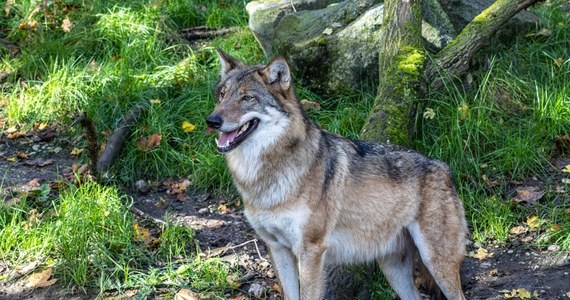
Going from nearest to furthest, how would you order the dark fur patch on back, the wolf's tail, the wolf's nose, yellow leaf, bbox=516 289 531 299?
the wolf's nose
the dark fur patch on back
the wolf's tail
yellow leaf, bbox=516 289 531 299

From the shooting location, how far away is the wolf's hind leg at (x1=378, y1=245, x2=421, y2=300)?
18.3 ft

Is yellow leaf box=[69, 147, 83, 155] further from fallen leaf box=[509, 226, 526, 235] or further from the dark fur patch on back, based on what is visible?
fallen leaf box=[509, 226, 526, 235]

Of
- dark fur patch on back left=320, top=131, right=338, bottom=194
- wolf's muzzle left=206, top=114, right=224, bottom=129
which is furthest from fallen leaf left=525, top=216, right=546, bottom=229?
wolf's muzzle left=206, top=114, right=224, bottom=129

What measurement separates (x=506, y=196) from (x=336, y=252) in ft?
7.58

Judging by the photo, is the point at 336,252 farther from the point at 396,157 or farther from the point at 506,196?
the point at 506,196

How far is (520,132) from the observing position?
7195mm

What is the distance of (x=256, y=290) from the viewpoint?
5.94m

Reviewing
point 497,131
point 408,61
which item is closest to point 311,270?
point 408,61

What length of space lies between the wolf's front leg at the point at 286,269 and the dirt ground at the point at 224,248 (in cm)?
69

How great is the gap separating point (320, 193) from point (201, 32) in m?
5.03

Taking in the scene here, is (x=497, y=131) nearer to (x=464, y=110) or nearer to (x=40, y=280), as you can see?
(x=464, y=110)

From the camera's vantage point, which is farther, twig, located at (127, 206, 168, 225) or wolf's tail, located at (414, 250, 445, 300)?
twig, located at (127, 206, 168, 225)

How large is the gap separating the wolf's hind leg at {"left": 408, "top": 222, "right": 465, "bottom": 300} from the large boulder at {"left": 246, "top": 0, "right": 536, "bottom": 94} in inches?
110

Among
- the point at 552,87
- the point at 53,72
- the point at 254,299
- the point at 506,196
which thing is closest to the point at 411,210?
the point at 254,299
